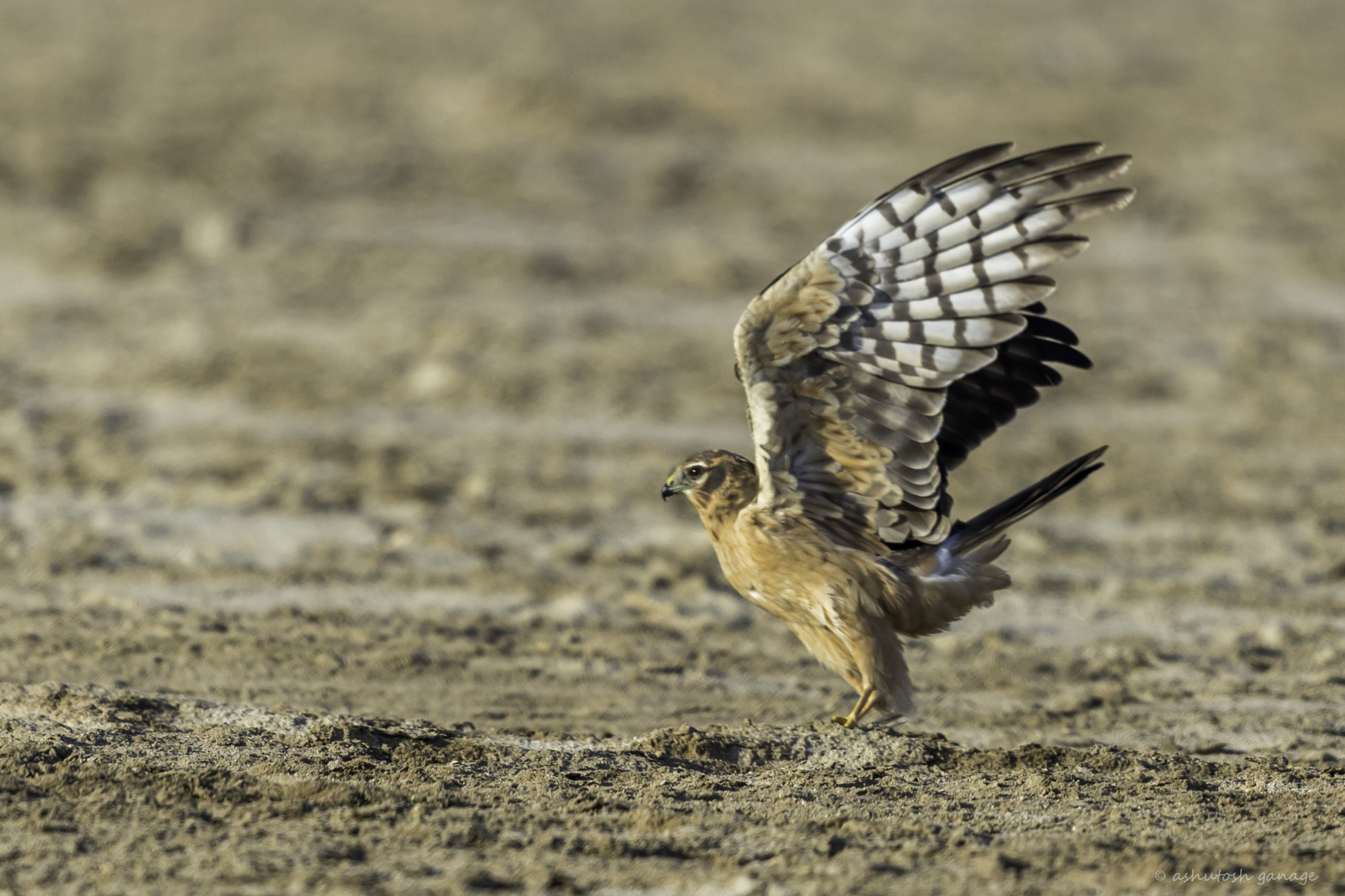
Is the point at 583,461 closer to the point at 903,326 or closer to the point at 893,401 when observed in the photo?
the point at 893,401

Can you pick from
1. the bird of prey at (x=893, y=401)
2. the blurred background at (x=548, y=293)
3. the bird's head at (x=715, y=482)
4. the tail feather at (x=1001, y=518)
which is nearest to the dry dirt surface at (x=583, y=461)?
the blurred background at (x=548, y=293)

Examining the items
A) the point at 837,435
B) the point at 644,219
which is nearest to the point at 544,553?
the point at 837,435

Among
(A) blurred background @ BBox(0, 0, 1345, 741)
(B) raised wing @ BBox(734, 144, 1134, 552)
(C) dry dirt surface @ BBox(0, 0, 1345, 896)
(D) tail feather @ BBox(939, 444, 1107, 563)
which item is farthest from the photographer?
(A) blurred background @ BBox(0, 0, 1345, 741)

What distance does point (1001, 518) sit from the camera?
5.52m

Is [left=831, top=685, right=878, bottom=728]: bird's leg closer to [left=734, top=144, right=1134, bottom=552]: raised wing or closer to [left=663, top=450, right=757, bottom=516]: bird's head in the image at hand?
[left=734, top=144, right=1134, bottom=552]: raised wing

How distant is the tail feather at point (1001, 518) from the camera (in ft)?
18.0

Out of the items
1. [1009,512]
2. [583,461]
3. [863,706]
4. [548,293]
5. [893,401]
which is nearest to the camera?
[893,401]

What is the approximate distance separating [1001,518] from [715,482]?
1.07 m

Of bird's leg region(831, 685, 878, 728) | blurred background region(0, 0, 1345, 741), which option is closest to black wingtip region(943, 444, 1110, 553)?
bird's leg region(831, 685, 878, 728)

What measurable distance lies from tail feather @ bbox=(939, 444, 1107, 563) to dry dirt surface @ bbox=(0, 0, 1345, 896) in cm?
70

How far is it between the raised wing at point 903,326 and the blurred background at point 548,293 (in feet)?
5.89

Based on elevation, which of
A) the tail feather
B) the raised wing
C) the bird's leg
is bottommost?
the bird's leg

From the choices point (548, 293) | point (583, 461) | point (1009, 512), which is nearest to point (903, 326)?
point (1009, 512)

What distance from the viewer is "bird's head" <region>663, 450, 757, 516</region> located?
5557mm
